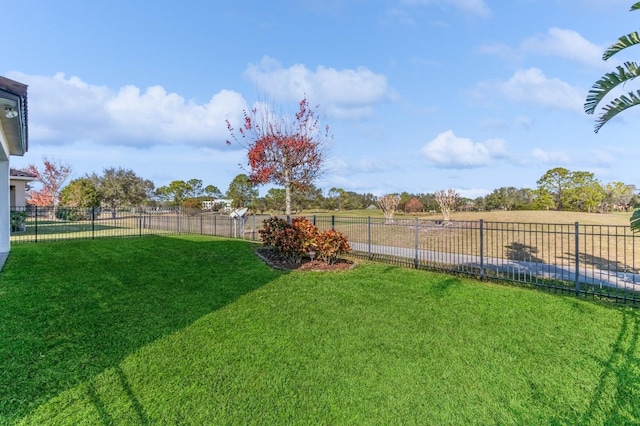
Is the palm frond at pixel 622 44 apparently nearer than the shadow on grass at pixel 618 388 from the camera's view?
No

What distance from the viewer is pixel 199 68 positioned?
551 inches

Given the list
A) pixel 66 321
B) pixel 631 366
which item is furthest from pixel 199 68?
pixel 631 366

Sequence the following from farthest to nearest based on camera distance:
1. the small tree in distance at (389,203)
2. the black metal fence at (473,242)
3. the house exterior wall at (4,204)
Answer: the small tree in distance at (389,203)
the house exterior wall at (4,204)
the black metal fence at (473,242)

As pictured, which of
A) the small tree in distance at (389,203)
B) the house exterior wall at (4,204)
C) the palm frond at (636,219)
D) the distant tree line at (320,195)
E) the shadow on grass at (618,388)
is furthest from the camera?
the distant tree line at (320,195)

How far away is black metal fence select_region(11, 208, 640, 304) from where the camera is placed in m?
7.23

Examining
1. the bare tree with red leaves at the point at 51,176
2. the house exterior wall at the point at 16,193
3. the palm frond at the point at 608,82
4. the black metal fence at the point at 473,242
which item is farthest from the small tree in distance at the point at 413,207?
the bare tree with red leaves at the point at 51,176

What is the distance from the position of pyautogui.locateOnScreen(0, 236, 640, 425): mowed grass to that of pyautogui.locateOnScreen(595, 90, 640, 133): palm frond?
2835 millimetres

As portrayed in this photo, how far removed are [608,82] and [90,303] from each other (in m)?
7.85

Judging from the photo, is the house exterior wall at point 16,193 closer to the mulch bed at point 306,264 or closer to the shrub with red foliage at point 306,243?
the mulch bed at point 306,264

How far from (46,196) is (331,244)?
38.9 m

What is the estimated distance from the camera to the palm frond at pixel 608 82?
3916 mm

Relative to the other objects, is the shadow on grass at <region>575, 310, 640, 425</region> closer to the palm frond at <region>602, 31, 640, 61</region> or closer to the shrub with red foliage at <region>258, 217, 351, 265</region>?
the palm frond at <region>602, 31, 640, 61</region>

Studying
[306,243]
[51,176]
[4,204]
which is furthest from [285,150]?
[51,176]

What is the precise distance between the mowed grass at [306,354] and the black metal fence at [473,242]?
1574 mm
